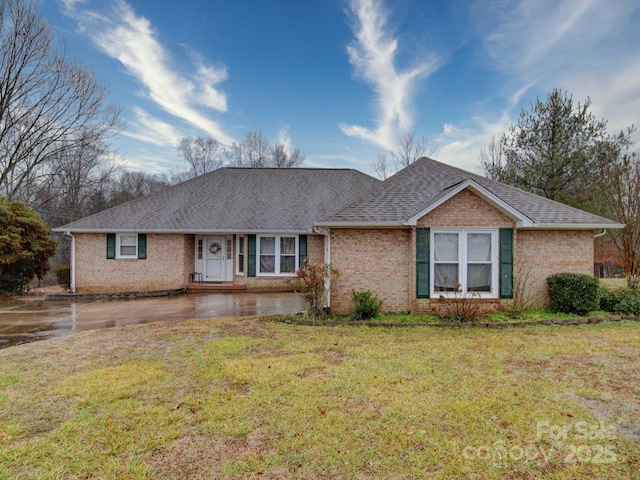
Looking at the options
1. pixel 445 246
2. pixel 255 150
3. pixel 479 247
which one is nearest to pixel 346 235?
pixel 445 246

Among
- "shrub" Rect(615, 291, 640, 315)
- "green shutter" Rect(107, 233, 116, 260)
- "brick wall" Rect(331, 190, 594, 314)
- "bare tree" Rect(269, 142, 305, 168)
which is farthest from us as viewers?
"bare tree" Rect(269, 142, 305, 168)

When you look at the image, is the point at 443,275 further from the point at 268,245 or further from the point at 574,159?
the point at 574,159

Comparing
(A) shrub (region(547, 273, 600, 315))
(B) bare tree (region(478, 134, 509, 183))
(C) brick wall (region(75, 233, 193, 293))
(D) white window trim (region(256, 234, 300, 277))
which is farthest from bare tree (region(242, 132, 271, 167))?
(A) shrub (region(547, 273, 600, 315))

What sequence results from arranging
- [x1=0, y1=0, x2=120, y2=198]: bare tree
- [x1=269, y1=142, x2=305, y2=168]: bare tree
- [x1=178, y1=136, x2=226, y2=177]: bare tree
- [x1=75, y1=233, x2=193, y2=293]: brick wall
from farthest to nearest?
[x1=178, y1=136, x2=226, y2=177]: bare tree
[x1=269, y1=142, x2=305, y2=168]: bare tree
[x1=0, y1=0, x2=120, y2=198]: bare tree
[x1=75, y1=233, x2=193, y2=293]: brick wall

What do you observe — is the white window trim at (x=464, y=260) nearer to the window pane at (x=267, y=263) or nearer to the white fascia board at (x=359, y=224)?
the white fascia board at (x=359, y=224)

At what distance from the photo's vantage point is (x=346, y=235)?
9336mm

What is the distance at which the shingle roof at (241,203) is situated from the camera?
48.8 ft

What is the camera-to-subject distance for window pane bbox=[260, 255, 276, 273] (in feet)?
50.0

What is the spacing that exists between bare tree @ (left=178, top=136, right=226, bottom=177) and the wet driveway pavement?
2517cm

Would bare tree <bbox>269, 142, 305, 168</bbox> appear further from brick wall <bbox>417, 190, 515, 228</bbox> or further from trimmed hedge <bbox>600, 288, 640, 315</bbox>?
trimmed hedge <bbox>600, 288, 640, 315</bbox>

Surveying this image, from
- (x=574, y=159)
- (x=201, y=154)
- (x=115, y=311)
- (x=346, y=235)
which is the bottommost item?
(x=115, y=311)

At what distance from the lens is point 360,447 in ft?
10.5

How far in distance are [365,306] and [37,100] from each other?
2102 cm

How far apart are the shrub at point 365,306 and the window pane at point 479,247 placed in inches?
114
